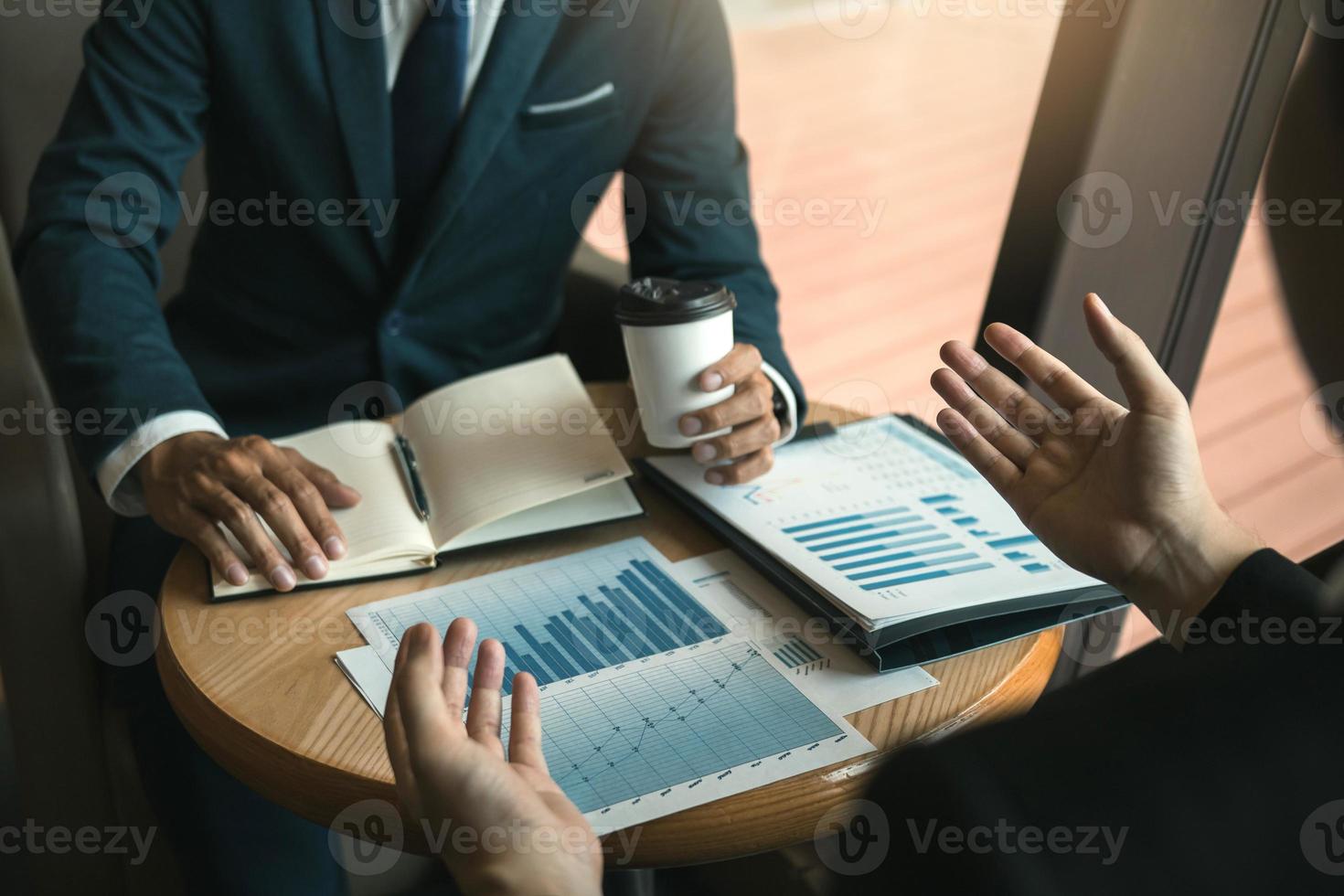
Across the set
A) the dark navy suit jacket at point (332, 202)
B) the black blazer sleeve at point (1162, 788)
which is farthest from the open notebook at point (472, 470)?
the black blazer sleeve at point (1162, 788)

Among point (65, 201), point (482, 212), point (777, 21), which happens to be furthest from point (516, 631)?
point (777, 21)

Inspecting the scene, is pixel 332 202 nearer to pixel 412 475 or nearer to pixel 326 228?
pixel 326 228

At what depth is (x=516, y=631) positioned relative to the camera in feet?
3.05

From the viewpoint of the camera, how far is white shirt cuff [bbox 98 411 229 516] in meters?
1.10

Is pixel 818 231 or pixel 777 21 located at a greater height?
pixel 777 21

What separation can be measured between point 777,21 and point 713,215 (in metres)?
4.69

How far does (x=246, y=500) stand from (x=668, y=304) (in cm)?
43

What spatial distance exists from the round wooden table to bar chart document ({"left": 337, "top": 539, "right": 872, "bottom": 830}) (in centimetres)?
2

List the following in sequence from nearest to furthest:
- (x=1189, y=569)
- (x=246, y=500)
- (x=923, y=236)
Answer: (x=1189, y=569) < (x=246, y=500) < (x=923, y=236)

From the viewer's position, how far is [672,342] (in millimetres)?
1035

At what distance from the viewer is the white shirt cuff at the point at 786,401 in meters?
1.19

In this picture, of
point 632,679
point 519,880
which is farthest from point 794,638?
point 519,880

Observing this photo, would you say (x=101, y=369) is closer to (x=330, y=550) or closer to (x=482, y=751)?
(x=330, y=550)

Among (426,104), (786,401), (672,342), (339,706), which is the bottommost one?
(339,706)
